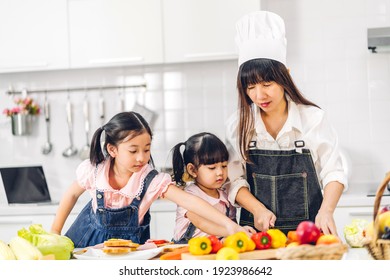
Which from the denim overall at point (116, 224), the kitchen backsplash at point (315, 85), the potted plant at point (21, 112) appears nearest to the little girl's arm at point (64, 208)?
the denim overall at point (116, 224)

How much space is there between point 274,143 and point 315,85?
98 centimetres

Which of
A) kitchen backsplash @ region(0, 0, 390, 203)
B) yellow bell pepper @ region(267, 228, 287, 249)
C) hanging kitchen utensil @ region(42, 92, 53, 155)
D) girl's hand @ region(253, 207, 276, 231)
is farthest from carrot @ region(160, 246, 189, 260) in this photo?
hanging kitchen utensil @ region(42, 92, 53, 155)

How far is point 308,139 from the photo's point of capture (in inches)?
53.9

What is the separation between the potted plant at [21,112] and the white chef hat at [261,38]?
123cm

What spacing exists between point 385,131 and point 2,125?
138 centimetres

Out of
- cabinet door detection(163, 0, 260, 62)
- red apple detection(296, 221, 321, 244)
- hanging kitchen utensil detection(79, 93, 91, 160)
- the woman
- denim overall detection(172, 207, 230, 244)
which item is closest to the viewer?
red apple detection(296, 221, 321, 244)

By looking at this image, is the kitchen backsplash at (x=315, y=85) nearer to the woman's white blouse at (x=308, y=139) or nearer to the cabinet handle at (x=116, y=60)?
the cabinet handle at (x=116, y=60)

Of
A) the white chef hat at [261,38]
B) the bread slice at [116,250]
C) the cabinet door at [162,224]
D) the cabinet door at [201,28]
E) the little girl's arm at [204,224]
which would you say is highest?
the cabinet door at [201,28]

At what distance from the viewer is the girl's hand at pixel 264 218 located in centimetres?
132

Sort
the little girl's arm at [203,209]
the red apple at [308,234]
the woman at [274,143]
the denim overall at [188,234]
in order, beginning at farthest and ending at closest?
the denim overall at [188,234], the woman at [274,143], the little girl's arm at [203,209], the red apple at [308,234]

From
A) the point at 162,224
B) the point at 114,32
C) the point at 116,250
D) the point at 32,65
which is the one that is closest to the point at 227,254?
the point at 116,250

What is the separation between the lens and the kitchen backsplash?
7.56 feet

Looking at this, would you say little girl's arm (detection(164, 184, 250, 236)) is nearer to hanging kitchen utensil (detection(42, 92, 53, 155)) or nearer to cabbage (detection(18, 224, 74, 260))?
cabbage (detection(18, 224, 74, 260))

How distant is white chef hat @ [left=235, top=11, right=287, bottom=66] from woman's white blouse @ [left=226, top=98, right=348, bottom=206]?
11cm
